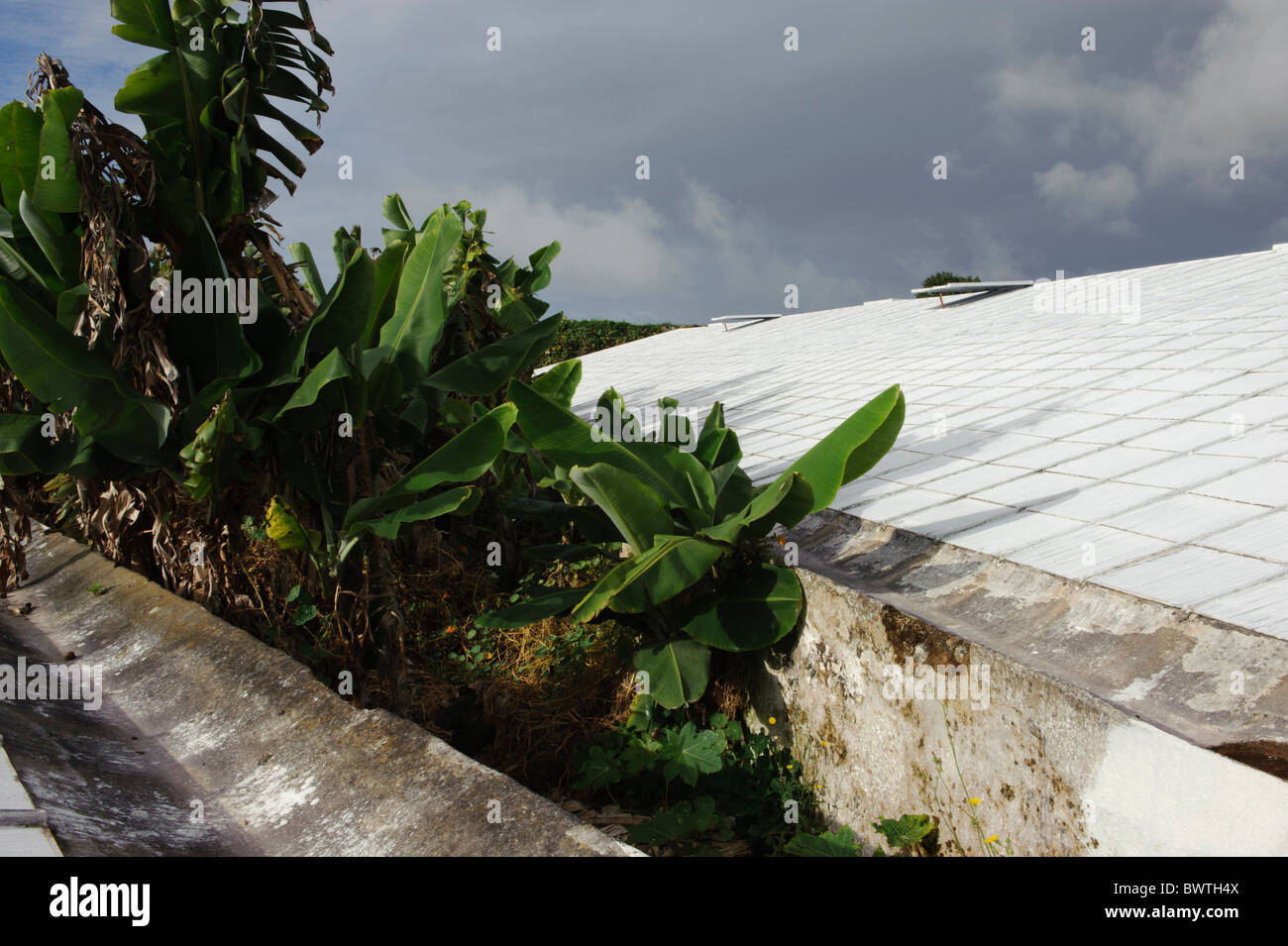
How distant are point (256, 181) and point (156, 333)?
3.33 ft

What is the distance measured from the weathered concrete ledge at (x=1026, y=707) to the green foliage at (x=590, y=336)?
16.2 metres

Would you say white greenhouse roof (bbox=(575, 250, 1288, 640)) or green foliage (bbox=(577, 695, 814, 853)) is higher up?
white greenhouse roof (bbox=(575, 250, 1288, 640))

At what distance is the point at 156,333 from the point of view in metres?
3.85

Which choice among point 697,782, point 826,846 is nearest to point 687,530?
point 697,782

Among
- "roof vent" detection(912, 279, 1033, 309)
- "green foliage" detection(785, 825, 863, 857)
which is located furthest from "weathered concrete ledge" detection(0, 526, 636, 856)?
"roof vent" detection(912, 279, 1033, 309)

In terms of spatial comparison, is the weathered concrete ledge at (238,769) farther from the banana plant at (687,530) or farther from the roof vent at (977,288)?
the roof vent at (977,288)

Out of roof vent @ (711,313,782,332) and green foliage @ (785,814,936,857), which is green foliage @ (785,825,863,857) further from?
roof vent @ (711,313,782,332)

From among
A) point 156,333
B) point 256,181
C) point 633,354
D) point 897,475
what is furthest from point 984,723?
point 633,354

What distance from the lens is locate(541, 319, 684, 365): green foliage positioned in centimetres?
1988

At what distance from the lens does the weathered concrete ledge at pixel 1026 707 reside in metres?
2.11

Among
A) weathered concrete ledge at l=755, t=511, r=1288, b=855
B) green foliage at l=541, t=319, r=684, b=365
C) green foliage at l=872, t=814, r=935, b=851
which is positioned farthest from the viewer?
green foliage at l=541, t=319, r=684, b=365

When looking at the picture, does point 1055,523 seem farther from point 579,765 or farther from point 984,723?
point 579,765

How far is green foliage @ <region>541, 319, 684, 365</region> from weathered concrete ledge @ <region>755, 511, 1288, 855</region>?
16.2m

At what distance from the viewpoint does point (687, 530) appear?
3715 mm
